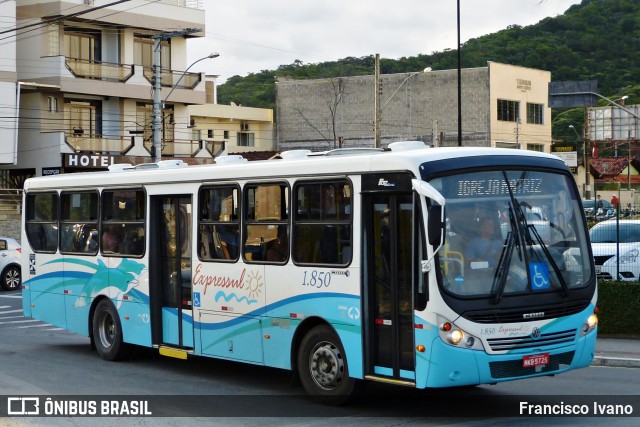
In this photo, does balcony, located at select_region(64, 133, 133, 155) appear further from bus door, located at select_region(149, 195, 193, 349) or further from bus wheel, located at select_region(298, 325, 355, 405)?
bus wheel, located at select_region(298, 325, 355, 405)

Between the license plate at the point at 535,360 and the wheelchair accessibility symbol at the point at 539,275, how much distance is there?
28.1 inches

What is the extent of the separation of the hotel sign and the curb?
38.3 m

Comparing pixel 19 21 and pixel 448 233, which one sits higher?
pixel 19 21

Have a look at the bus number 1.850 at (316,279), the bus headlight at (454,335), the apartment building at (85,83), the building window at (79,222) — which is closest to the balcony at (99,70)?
the apartment building at (85,83)

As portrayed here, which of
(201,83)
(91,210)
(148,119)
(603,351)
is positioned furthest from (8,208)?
(603,351)

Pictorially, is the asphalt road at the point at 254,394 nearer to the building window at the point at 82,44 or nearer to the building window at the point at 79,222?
the building window at the point at 79,222

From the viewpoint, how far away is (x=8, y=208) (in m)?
48.8

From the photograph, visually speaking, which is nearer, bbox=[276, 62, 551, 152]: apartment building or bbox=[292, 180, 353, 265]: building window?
bbox=[292, 180, 353, 265]: building window

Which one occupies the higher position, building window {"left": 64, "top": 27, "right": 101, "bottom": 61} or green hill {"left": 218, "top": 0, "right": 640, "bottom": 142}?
green hill {"left": 218, "top": 0, "right": 640, "bottom": 142}

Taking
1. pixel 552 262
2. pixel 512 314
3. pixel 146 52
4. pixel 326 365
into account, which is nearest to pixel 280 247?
pixel 326 365

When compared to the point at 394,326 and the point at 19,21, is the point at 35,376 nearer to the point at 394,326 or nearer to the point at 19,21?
the point at 394,326

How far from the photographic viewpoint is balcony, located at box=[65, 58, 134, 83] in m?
51.4

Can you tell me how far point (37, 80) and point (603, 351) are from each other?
38384 mm

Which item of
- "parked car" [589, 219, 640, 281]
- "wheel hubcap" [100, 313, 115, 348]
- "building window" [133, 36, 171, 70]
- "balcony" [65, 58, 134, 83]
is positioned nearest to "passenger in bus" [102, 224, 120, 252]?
"wheel hubcap" [100, 313, 115, 348]
